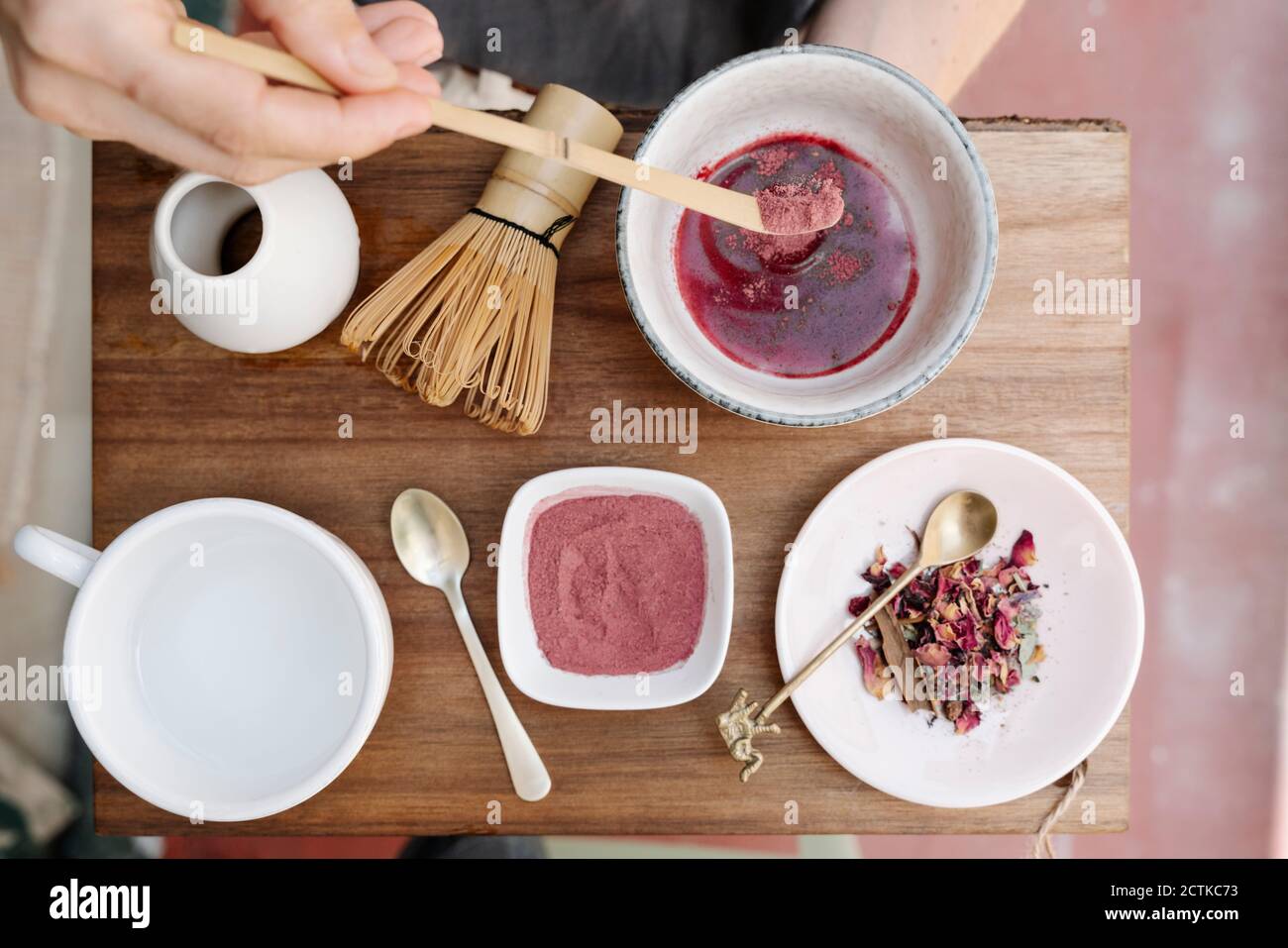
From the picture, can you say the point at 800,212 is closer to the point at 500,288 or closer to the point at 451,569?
the point at 500,288

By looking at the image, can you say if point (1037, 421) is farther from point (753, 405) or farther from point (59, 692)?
point (59, 692)

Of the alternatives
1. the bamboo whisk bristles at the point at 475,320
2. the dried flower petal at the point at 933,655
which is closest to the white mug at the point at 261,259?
the bamboo whisk bristles at the point at 475,320

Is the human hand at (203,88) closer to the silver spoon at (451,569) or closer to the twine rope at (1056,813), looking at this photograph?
the silver spoon at (451,569)

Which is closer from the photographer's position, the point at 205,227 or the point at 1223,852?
the point at 205,227

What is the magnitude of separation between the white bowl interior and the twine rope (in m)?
0.52

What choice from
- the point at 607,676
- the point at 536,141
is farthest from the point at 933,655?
the point at 536,141

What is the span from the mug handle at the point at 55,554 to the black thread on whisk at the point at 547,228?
14.4 inches

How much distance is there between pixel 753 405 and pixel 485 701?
32 centimetres

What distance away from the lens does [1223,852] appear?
1176 mm

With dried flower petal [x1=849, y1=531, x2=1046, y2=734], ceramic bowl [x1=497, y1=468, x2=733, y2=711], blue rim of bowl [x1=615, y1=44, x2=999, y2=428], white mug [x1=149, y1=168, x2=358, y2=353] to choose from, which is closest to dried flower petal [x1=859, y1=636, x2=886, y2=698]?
dried flower petal [x1=849, y1=531, x2=1046, y2=734]

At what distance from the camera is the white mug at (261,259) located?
1.95 feet

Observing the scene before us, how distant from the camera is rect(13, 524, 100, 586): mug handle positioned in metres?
0.61

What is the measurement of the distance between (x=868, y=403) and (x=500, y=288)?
11.1 inches
